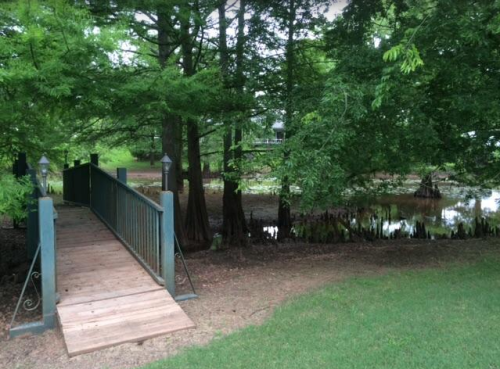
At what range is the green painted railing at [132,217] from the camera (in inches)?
227

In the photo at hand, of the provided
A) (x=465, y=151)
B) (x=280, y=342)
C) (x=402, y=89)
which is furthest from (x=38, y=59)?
(x=465, y=151)

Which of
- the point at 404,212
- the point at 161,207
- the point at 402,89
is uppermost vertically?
the point at 402,89

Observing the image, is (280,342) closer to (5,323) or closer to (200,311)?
(200,311)

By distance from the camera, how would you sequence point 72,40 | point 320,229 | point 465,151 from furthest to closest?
point 320,229, point 465,151, point 72,40

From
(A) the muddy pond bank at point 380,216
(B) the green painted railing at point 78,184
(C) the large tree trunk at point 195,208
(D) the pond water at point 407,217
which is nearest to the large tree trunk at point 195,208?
(C) the large tree trunk at point 195,208

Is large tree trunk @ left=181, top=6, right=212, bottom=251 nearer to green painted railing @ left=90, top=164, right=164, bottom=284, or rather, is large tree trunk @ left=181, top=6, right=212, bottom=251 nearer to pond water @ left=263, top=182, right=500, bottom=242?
pond water @ left=263, top=182, right=500, bottom=242

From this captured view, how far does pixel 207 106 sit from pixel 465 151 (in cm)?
452

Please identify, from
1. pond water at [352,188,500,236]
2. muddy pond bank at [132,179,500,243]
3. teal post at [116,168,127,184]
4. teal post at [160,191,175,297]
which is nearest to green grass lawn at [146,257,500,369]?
teal post at [160,191,175,297]

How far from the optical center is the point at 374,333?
422cm

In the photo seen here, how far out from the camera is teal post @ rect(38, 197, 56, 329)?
4746 mm

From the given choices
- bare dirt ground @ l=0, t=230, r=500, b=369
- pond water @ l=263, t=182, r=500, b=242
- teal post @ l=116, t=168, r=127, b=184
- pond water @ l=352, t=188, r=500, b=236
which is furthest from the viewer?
pond water @ l=352, t=188, r=500, b=236

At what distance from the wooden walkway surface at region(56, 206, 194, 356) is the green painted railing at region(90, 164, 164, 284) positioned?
0.49 feet

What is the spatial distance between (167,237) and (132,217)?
4.18ft

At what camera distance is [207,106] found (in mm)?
8031
